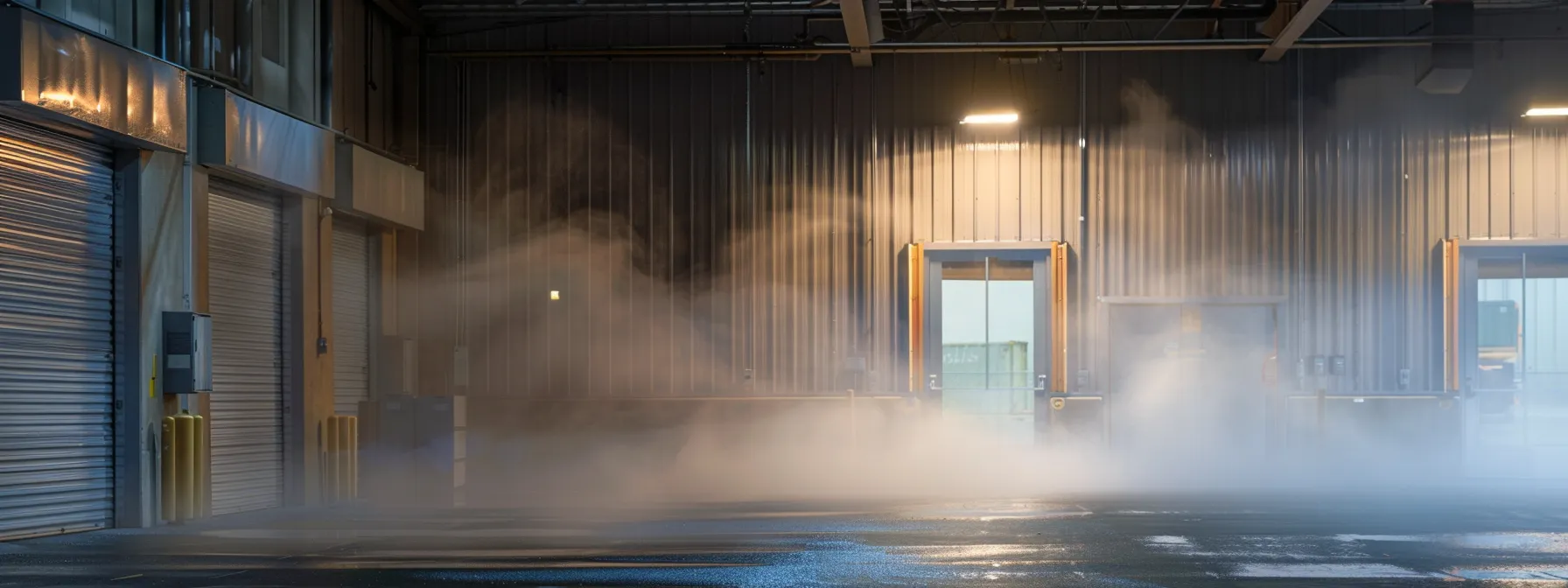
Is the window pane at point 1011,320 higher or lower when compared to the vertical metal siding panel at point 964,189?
lower

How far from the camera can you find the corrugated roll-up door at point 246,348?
518 inches

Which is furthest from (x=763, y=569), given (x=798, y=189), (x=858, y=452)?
(x=798, y=189)

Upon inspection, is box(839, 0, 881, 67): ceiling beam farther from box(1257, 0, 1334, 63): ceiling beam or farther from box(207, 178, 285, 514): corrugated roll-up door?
box(207, 178, 285, 514): corrugated roll-up door

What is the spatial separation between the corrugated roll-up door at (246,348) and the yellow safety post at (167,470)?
115cm

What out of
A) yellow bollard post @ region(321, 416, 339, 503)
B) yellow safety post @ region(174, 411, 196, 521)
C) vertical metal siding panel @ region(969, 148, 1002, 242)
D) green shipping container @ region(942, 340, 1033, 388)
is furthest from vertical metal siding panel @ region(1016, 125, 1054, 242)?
yellow safety post @ region(174, 411, 196, 521)

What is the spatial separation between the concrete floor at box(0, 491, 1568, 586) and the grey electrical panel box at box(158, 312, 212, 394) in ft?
4.28

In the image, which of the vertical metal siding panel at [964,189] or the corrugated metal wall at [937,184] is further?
the vertical metal siding panel at [964,189]

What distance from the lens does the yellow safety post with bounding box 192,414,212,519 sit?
12.1 meters

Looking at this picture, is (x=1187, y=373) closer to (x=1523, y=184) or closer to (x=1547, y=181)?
(x=1523, y=184)

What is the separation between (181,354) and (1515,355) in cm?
1706

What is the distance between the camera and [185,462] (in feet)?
39.3

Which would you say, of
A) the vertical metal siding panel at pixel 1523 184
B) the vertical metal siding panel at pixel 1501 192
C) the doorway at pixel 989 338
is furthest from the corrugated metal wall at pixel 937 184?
the doorway at pixel 989 338

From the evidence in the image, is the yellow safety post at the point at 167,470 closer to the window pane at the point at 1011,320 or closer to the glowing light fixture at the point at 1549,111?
the window pane at the point at 1011,320

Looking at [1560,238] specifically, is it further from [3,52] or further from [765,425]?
[3,52]
